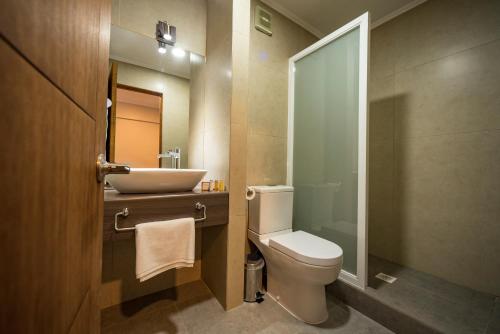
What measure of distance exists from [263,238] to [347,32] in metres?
1.68

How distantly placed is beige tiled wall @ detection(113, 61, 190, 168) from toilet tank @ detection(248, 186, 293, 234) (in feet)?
2.21

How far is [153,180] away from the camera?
1.13 metres

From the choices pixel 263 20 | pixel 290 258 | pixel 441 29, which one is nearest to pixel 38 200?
pixel 290 258

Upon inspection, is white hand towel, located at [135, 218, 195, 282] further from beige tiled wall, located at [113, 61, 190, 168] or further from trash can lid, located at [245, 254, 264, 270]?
beige tiled wall, located at [113, 61, 190, 168]

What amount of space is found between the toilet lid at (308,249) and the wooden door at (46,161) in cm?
107

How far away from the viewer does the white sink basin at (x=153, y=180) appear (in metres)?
1.08

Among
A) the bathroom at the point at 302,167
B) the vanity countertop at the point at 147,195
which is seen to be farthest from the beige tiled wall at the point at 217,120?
the vanity countertop at the point at 147,195

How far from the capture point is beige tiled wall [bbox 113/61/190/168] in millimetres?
1540

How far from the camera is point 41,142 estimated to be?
24 cm

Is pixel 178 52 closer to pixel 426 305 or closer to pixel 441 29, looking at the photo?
pixel 441 29

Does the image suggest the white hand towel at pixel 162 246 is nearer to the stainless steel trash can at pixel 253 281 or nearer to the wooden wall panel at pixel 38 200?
the stainless steel trash can at pixel 253 281

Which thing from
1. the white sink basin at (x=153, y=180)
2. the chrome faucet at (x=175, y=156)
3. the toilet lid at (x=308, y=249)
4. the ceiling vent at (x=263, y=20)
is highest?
the ceiling vent at (x=263, y=20)

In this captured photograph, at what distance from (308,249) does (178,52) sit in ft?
5.69

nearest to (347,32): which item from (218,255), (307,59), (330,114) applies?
(307,59)
